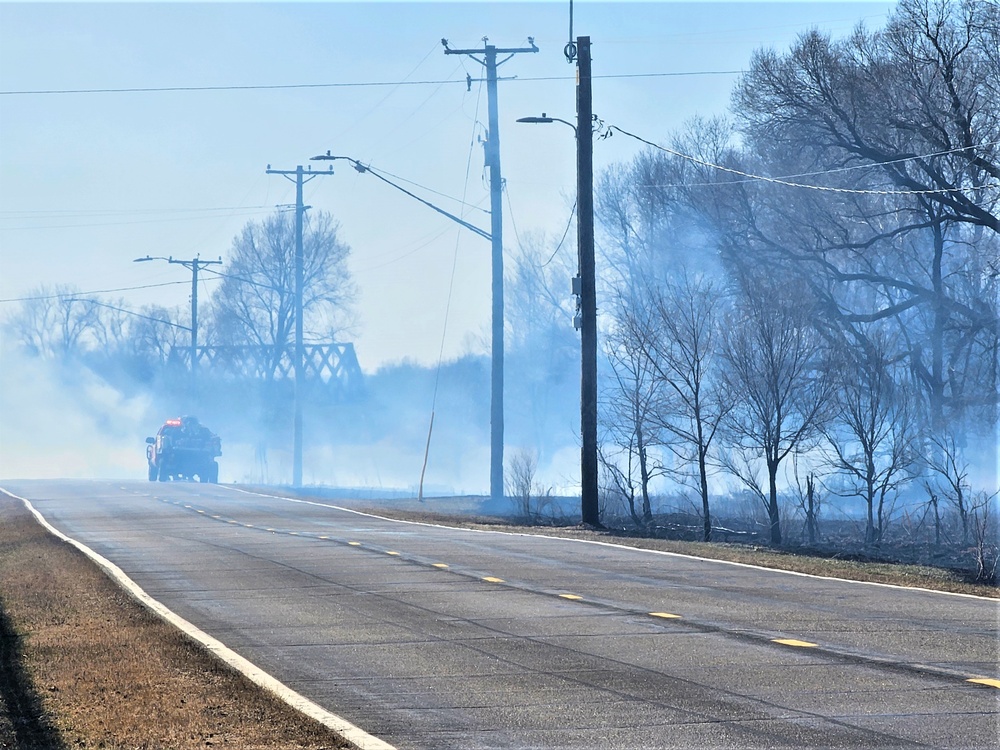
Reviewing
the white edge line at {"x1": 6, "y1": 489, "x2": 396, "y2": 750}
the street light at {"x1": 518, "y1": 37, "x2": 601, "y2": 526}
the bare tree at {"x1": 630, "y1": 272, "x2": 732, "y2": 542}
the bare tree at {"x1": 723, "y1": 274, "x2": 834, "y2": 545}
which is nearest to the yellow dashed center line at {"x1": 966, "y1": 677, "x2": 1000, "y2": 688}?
the white edge line at {"x1": 6, "y1": 489, "x2": 396, "y2": 750}

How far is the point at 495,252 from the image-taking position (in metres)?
40.5

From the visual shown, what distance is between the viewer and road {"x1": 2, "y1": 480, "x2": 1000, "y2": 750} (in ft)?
26.0

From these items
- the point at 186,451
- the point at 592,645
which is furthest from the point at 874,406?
the point at 186,451

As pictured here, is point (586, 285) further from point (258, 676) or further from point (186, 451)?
point (186, 451)

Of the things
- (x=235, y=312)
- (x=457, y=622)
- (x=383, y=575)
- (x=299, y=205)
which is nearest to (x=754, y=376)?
(x=383, y=575)

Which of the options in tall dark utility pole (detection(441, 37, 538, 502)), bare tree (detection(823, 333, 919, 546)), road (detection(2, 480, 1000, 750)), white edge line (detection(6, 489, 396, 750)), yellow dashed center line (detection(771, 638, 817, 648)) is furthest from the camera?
Result: tall dark utility pole (detection(441, 37, 538, 502))

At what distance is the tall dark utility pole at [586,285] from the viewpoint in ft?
92.4

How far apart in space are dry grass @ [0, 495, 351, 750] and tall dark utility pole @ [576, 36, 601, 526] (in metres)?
14.6

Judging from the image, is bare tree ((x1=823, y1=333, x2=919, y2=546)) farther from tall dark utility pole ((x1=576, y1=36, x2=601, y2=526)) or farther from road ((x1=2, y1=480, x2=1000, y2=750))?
road ((x1=2, y1=480, x2=1000, y2=750))

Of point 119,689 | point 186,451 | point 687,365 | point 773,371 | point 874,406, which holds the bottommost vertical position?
point 119,689

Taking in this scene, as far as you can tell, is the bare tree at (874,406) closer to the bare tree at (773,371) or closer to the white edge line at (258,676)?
the bare tree at (773,371)

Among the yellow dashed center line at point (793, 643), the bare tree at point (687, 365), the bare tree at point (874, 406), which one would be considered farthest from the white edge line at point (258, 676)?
the bare tree at point (874, 406)

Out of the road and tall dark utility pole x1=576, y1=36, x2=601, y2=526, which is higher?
tall dark utility pole x1=576, y1=36, x2=601, y2=526

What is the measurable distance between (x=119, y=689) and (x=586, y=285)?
66.4 ft
